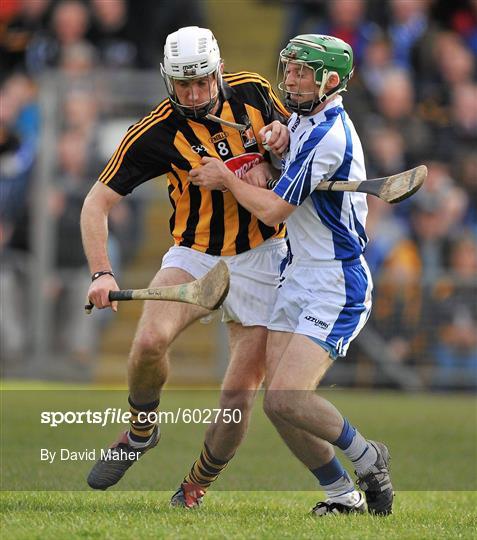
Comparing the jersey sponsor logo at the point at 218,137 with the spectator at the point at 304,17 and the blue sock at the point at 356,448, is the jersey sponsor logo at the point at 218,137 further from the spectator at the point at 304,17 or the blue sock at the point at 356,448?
the spectator at the point at 304,17

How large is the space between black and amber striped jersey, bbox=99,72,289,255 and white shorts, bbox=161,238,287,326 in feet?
0.15

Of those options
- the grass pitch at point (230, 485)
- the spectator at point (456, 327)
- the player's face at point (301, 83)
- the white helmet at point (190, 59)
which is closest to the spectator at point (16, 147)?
the grass pitch at point (230, 485)

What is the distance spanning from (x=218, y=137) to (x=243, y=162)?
17cm

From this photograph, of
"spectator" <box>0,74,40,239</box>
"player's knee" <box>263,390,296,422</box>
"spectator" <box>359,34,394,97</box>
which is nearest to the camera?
"player's knee" <box>263,390,296,422</box>

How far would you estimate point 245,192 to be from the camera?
5980 millimetres

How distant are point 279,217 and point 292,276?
0.32 m

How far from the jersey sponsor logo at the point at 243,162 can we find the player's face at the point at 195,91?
0.35 m

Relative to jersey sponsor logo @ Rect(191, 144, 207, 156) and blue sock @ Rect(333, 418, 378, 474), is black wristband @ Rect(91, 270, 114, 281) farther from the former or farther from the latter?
blue sock @ Rect(333, 418, 378, 474)

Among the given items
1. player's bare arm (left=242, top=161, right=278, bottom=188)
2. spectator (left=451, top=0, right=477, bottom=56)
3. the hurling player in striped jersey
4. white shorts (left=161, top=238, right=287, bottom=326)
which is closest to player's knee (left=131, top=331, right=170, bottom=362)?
the hurling player in striped jersey

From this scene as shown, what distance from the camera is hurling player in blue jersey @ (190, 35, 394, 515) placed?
5.87 meters

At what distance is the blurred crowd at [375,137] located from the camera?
491 inches

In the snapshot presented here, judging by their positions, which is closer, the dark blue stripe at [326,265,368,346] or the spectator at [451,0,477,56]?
the dark blue stripe at [326,265,368,346]

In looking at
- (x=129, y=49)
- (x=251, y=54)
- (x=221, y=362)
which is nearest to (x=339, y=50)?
(x=221, y=362)

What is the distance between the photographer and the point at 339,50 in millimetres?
6047
